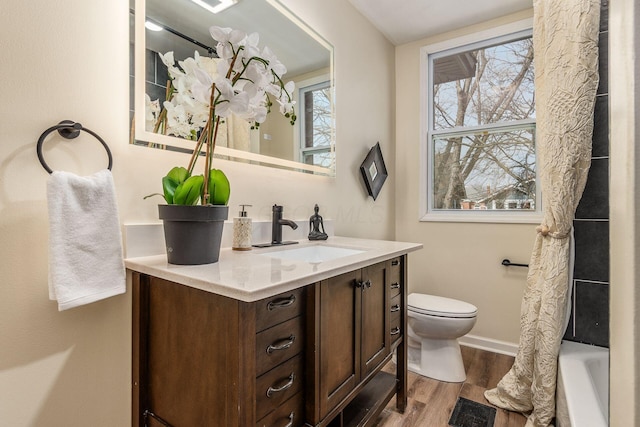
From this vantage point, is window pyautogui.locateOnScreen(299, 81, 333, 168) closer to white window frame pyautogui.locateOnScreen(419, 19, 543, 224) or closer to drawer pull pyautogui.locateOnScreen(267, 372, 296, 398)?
white window frame pyautogui.locateOnScreen(419, 19, 543, 224)

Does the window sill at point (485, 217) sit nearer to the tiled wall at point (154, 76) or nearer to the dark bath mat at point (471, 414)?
the dark bath mat at point (471, 414)

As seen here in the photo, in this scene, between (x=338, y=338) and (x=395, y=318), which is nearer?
(x=338, y=338)

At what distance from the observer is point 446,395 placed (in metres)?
1.83

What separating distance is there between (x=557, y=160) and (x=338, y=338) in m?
1.33

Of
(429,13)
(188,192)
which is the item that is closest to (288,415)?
(188,192)

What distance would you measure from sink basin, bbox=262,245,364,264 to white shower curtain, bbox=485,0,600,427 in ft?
3.19

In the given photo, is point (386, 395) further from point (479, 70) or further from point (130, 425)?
point (479, 70)

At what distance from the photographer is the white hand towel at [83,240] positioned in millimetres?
816

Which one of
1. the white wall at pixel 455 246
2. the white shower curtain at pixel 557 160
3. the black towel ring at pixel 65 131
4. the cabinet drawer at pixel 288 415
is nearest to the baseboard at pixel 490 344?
the white wall at pixel 455 246

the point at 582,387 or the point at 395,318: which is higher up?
the point at 395,318

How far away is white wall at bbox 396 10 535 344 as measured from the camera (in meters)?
2.32

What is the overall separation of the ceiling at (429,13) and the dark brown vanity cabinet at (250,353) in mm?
2008

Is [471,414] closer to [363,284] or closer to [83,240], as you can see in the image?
[363,284]

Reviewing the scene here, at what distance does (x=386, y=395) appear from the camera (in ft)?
5.11
